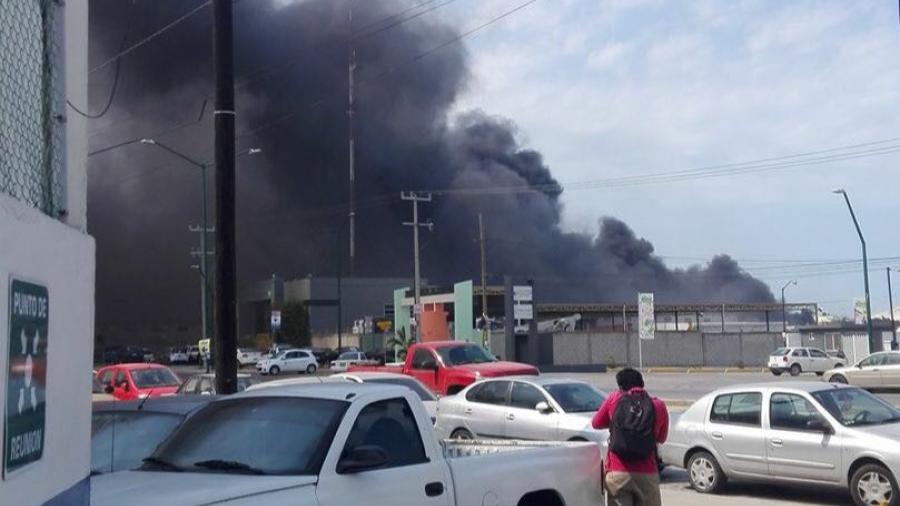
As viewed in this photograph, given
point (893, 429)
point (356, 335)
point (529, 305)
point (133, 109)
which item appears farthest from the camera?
point (356, 335)

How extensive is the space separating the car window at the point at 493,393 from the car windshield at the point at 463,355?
564cm

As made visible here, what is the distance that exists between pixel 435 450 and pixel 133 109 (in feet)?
238

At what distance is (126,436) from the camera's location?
8.55 m

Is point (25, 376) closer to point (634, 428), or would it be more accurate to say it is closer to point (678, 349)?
point (634, 428)

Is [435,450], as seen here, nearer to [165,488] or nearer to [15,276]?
[165,488]

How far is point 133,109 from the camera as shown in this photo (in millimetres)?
75188

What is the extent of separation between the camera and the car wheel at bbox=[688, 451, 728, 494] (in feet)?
44.3

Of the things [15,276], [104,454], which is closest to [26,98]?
[15,276]

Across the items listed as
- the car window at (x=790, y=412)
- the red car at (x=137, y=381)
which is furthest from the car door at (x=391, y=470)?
the red car at (x=137, y=381)

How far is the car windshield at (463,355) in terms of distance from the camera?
23.3 m

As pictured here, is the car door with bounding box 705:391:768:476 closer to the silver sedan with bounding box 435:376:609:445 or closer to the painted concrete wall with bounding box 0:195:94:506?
the silver sedan with bounding box 435:376:609:445

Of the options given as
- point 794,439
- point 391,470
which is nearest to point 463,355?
point 794,439

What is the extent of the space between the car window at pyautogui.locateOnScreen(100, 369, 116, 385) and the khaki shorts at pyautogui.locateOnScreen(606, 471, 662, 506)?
1720 cm

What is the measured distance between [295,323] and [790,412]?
74.5 meters
